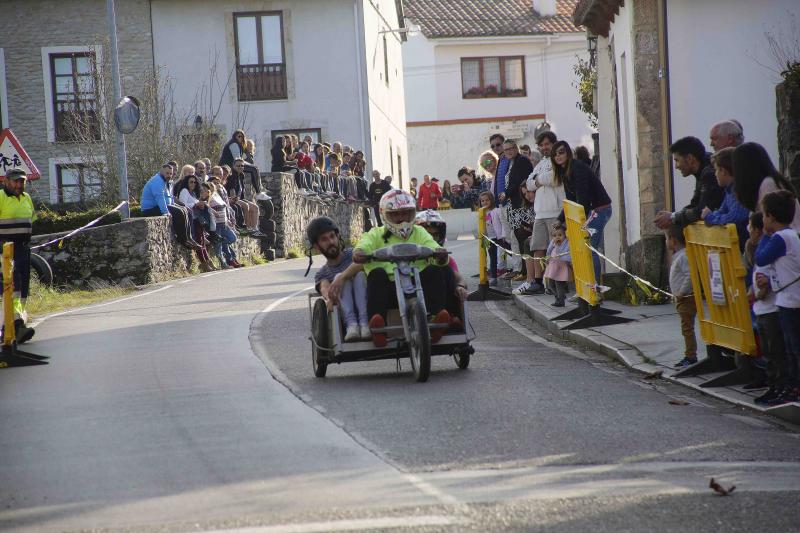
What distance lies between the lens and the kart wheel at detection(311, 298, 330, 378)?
1151 centimetres

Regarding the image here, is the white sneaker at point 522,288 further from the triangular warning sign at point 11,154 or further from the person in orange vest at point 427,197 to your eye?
the person in orange vest at point 427,197

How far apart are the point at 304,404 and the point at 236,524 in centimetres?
377

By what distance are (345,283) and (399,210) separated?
2.46 feet

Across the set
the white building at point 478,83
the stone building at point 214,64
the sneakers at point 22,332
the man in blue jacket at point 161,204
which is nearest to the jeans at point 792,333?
the sneakers at point 22,332

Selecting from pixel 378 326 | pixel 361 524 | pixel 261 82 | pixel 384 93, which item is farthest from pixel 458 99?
pixel 361 524

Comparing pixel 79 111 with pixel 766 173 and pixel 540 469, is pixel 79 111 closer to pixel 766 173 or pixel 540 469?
pixel 766 173

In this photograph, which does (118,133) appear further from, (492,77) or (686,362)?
(492,77)

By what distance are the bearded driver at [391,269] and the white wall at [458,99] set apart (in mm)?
54083

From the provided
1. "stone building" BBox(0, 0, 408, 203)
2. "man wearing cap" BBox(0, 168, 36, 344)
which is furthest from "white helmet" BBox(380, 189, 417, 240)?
"stone building" BBox(0, 0, 408, 203)

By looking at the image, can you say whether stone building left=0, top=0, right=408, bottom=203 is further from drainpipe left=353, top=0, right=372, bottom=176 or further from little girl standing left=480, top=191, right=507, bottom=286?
little girl standing left=480, top=191, right=507, bottom=286

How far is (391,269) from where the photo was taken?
11.4m

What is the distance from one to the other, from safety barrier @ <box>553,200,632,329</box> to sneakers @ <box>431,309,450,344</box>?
3408mm

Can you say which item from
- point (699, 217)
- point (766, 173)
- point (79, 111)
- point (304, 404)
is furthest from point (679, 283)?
point (79, 111)

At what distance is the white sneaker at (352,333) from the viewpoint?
36.7ft
